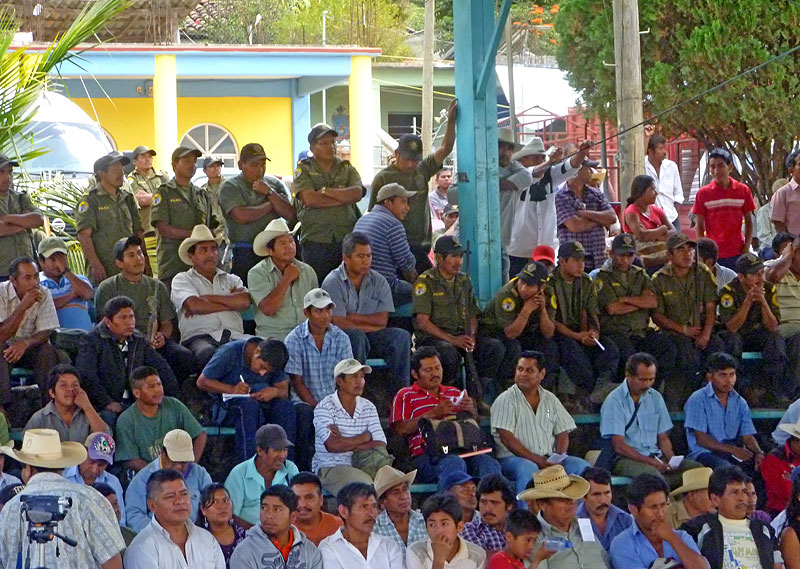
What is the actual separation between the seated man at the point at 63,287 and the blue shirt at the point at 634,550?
12.4 feet

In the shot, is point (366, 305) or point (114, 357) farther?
point (366, 305)

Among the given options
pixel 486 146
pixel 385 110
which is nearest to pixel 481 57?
pixel 486 146

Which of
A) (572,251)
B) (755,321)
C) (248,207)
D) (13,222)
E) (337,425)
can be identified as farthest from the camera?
(755,321)

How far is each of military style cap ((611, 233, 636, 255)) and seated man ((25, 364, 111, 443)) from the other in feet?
13.1

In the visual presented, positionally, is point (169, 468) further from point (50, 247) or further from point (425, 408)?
point (50, 247)

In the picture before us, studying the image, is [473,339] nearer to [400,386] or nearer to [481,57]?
[400,386]

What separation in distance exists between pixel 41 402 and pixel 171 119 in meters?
13.9

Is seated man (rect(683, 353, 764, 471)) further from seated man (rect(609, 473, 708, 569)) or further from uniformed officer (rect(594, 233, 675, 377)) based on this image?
seated man (rect(609, 473, 708, 569))

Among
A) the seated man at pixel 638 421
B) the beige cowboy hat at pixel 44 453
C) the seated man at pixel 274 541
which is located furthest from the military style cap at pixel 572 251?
the beige cowboy hat at pixel 44 453

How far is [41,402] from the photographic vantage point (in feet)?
28.5

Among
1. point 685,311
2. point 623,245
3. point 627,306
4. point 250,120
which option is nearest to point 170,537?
point 627,306

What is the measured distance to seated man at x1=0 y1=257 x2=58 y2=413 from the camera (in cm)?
870

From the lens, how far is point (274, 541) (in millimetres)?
7312

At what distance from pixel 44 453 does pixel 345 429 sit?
221 centimetres
